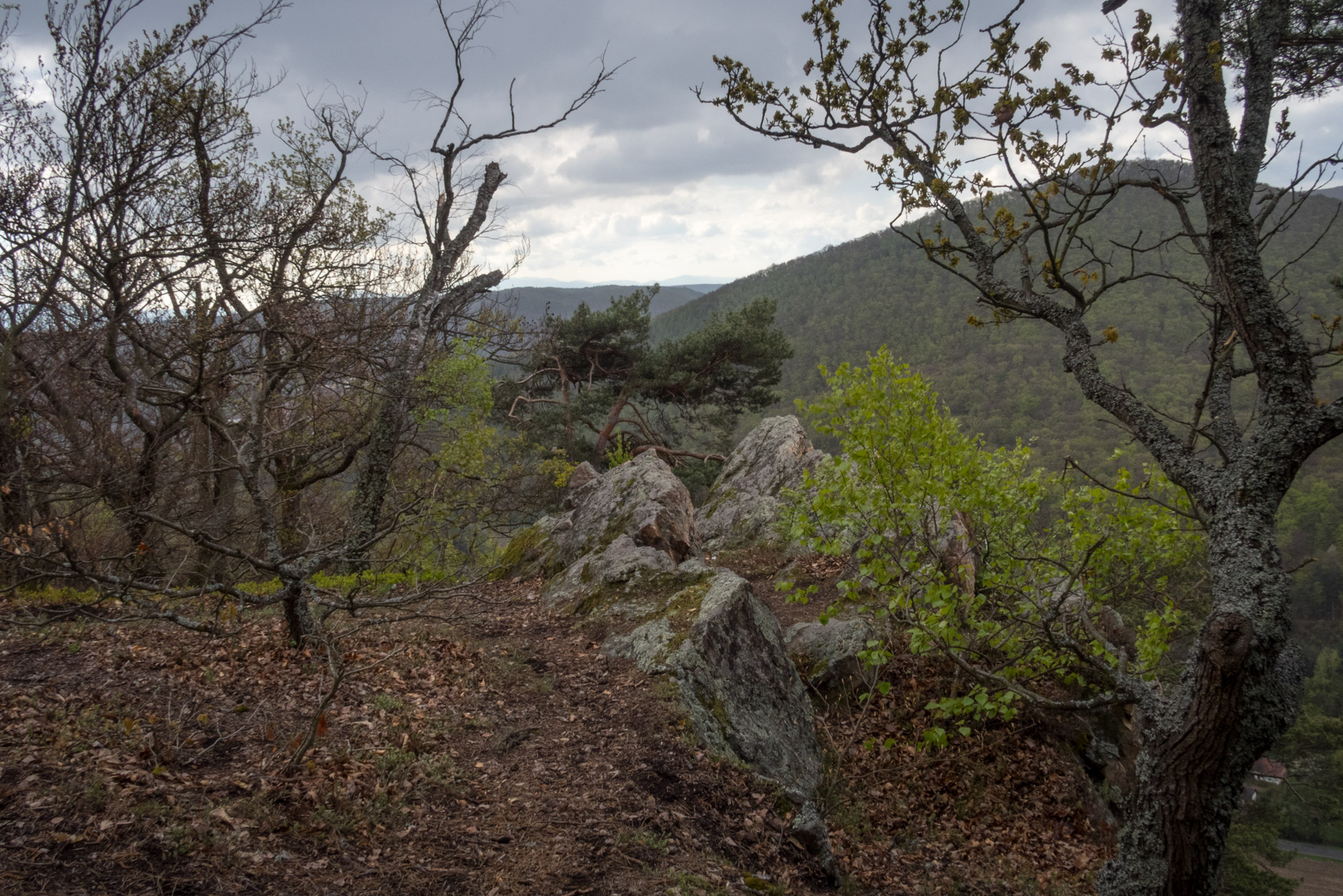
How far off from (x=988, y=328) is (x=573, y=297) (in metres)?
51.5

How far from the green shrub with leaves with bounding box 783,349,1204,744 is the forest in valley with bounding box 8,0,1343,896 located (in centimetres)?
6

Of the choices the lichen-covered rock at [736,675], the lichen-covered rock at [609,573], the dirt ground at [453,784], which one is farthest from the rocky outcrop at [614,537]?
the lichen-covered rock at [736,675]

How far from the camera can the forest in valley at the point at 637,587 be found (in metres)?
3.76

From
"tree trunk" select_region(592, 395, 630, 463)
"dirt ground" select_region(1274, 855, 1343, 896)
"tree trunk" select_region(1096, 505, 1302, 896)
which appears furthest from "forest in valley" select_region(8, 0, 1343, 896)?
"dirt ground" select_region(1274, 855, 1343, 896)

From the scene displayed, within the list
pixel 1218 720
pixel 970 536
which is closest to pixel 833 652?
pixel 970 536

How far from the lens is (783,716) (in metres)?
6.43

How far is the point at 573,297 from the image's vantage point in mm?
92500

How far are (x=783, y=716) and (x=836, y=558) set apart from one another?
577 cm

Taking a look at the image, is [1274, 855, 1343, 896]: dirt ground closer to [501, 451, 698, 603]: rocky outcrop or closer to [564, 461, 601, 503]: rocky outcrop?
[564, 461, 601, 503]: rocky outcrop

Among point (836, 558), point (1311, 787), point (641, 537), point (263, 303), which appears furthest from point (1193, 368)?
point (263, 303)

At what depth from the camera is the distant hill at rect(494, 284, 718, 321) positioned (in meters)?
15.5

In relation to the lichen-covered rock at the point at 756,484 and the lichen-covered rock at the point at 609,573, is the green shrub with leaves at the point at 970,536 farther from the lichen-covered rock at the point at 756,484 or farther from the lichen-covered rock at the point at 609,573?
the lichen-covered rock at the point at 756,484

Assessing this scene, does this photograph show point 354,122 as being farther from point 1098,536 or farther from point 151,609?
point 1098,536

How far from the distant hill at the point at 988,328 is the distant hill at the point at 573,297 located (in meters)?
9.14
